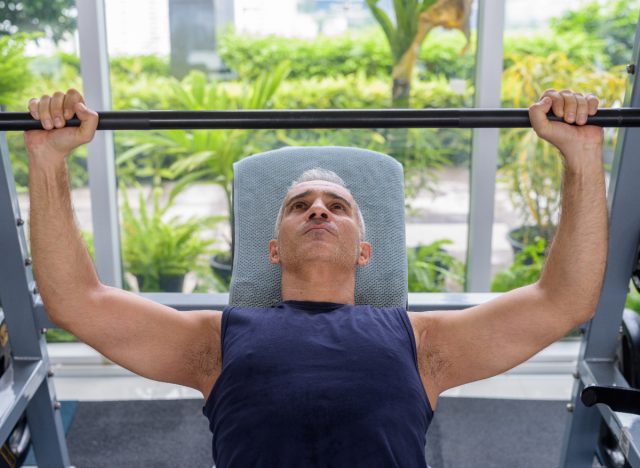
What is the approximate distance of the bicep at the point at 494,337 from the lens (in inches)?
68.1

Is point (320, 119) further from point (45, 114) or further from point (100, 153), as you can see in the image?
point (100, 153)

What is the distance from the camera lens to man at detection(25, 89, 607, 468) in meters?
1.55

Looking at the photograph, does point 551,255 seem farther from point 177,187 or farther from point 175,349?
point 177,187

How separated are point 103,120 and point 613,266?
4.41ft

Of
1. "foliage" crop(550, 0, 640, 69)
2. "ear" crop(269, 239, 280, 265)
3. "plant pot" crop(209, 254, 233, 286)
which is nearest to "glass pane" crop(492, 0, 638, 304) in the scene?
"foliage" crop(550, 0, 640, 69)

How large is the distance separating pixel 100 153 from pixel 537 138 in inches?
68.9

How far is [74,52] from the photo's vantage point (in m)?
3.00

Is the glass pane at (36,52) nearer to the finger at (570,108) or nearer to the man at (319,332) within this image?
the man at (319,332)

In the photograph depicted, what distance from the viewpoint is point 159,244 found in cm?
320

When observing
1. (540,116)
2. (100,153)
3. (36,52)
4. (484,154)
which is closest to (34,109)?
(540,116)

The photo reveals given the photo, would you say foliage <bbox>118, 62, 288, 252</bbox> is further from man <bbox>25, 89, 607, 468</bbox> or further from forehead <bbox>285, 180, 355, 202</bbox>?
man <bbox>25, 89, 607, 468</bbox>

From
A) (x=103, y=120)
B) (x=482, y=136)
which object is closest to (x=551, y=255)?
(x=103, y=120)

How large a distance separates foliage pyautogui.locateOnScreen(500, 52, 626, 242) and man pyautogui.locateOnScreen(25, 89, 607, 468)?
1.37 m

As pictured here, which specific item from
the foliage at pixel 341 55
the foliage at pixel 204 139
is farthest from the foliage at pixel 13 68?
the foliage at pixel 341 55
